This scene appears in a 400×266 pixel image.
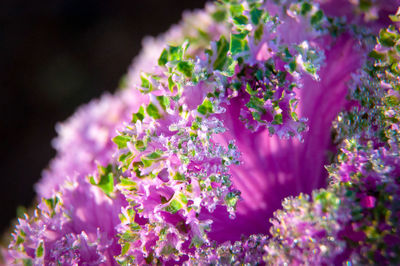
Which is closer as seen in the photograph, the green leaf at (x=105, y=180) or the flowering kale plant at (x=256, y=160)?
the flowering kale plant at (x=256, y=160)

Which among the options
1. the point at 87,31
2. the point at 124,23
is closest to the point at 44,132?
the point at 87,31

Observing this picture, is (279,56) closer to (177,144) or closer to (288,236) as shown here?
(177,144)

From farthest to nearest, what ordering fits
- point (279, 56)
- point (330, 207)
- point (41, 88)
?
point (41, 88)
point (279, 56)
point (330, 207)

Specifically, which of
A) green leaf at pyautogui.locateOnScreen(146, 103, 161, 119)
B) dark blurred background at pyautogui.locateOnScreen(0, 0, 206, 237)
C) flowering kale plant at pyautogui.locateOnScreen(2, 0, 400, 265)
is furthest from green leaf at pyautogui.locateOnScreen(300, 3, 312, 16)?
dark blurred background at pyautogui.locateOnScreen(0, 0, 206, 237)

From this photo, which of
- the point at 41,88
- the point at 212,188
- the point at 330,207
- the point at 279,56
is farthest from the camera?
the point at 41,88

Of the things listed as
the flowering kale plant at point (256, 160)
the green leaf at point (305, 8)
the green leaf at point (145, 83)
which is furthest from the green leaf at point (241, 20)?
the green leaf at point (145, 83)

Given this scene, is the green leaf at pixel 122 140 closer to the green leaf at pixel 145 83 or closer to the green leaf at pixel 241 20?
the green leaf at pixel 145 83

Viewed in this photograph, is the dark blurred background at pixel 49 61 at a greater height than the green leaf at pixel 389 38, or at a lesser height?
greater
